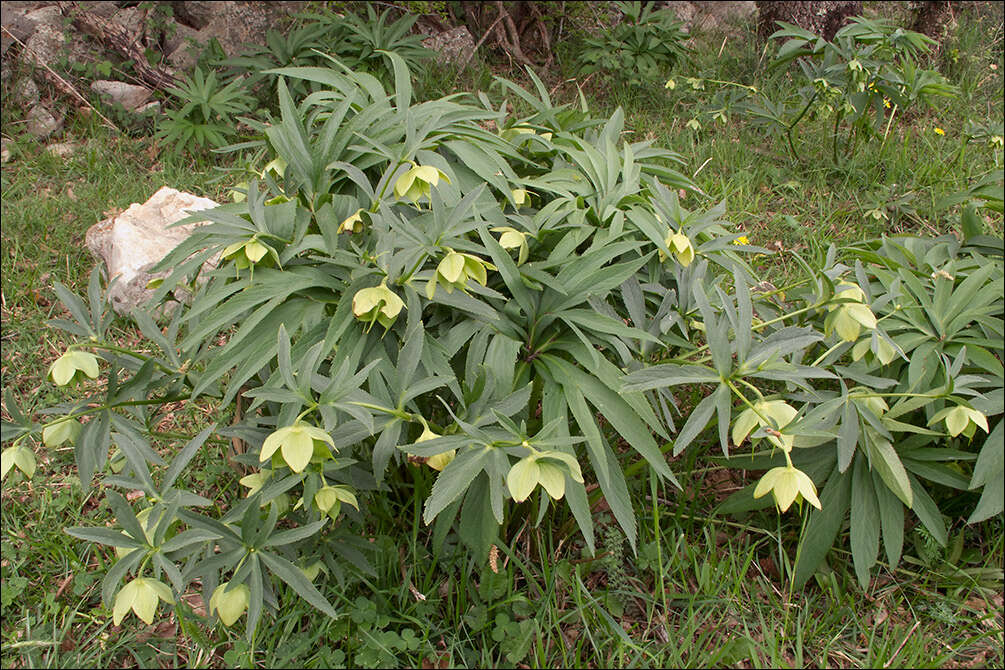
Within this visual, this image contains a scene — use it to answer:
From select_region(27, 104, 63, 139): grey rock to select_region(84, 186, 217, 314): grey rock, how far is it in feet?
4.05

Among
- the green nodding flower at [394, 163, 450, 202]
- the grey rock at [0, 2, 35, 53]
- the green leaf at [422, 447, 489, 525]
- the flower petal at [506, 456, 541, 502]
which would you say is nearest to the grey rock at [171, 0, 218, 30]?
the grey rock at [0, 2, 35, 53]

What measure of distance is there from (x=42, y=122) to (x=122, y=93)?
412mm

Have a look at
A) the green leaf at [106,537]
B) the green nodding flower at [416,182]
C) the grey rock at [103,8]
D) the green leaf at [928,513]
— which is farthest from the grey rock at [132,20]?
the green leaf at [928,513]

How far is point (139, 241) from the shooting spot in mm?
2975

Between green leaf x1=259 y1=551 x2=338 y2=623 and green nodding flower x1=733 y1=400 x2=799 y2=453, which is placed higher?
green nodding flower x1=733 y1=400 x2=799 y2=453

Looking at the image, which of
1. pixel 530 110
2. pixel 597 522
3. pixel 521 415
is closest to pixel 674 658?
pixel 597 522

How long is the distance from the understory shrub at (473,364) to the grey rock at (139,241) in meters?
1.09

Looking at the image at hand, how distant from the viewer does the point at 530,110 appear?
13.6 ft

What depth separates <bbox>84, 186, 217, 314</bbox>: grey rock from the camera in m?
2.93

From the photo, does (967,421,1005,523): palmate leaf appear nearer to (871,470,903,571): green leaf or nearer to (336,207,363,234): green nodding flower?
(871,470,903,571): green leaf

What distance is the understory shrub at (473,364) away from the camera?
1.50 m

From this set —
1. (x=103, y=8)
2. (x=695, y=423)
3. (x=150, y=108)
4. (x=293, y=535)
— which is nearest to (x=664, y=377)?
(x=695, y=423)

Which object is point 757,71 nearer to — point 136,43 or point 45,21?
point 136,43

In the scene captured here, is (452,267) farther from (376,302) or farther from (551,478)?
(551,478)
